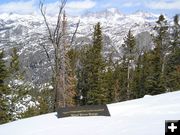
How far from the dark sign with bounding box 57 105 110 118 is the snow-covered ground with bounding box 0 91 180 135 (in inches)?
A: 7.1

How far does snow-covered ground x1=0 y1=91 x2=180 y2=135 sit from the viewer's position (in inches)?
456

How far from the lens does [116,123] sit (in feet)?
42.0

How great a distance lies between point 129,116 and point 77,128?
200 centimetres

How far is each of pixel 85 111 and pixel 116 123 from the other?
1851 mm

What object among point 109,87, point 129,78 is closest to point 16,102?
point 109,87

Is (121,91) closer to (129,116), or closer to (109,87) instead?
(109,87)

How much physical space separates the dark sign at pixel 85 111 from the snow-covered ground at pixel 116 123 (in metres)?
0.18

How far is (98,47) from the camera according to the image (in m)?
54.6

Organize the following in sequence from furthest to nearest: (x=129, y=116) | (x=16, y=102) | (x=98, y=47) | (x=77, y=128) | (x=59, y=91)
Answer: (x=98, y=47) < (x=16, y=102) < (x=59, y=91) < (x=129, y=116) < (x=77, y=128)

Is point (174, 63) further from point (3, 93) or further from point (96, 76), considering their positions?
point (3, 93)

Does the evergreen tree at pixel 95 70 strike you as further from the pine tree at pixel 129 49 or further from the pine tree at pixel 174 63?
the pine tree at pixel 129 49

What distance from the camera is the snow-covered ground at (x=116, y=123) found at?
1158cm

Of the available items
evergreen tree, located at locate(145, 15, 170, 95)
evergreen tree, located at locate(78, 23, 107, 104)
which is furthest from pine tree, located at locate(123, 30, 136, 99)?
evergreen tree, located at locate(78, 23, 107, 104)

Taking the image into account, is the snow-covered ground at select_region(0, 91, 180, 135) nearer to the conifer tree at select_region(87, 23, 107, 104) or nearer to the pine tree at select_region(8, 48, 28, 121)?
the pine tree at select_region(8, 48, 28, 121)
